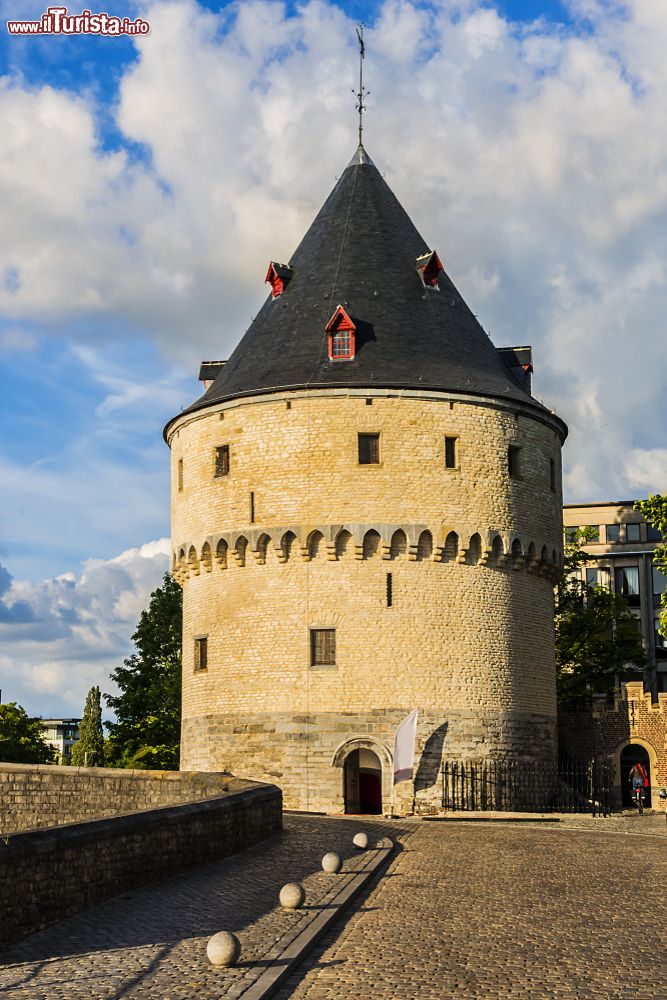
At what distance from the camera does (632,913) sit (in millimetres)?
13922

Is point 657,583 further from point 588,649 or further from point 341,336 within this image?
point 341,336

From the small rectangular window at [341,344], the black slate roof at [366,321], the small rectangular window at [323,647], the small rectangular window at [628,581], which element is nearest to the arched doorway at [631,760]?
the black slate roof at [366,321]

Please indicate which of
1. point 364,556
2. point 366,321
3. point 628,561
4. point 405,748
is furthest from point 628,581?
point 405,748

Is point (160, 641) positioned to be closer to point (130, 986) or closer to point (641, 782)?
point (641, 782)

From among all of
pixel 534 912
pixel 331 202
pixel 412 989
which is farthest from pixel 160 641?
pixel 412 989

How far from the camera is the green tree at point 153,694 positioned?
163 ft

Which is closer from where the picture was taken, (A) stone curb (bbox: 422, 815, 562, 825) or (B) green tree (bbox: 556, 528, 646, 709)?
(A) stone curb (bbox: 422, 815, 562, 825)

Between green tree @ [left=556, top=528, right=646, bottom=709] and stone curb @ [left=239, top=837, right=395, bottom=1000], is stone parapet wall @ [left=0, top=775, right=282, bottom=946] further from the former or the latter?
green tree @ [left=556, top=528, right=646, bottom=709]

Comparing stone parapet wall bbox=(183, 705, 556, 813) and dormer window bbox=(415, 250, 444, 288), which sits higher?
dormer window bbox=(415, 250, 444, 288)

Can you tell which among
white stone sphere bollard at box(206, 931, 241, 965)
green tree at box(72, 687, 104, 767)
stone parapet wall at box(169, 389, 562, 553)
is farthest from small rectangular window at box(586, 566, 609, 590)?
white stone sphere bollard at box(206, 931, 241, 965)

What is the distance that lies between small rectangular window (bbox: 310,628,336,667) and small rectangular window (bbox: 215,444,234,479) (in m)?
5.37

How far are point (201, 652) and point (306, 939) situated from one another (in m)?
24.0

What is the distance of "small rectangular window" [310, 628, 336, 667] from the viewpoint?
32.8 metres

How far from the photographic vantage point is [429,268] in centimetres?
3681
